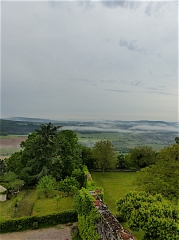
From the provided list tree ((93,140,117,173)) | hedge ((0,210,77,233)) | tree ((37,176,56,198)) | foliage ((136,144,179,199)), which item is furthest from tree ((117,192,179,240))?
tree ((93,140,117,173))

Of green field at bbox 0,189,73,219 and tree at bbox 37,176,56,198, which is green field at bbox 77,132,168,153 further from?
green field at bbox 0,189,73,219

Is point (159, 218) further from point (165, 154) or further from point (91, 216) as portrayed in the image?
point (165, 154)

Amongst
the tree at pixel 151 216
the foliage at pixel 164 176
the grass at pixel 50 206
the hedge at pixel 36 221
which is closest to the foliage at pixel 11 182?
the grass at pixel 50 206

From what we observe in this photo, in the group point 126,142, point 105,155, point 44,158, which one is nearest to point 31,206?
point 44,158

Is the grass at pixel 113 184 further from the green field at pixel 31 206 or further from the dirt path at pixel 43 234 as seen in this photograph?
the dirt path at pixel 43 234

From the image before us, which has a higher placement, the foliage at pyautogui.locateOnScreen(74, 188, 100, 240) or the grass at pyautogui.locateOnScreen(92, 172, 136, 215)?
the foliage at pyautogui.locateOnScreen(74, 188, 100, 240)

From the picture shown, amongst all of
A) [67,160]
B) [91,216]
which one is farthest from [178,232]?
[67,160]
